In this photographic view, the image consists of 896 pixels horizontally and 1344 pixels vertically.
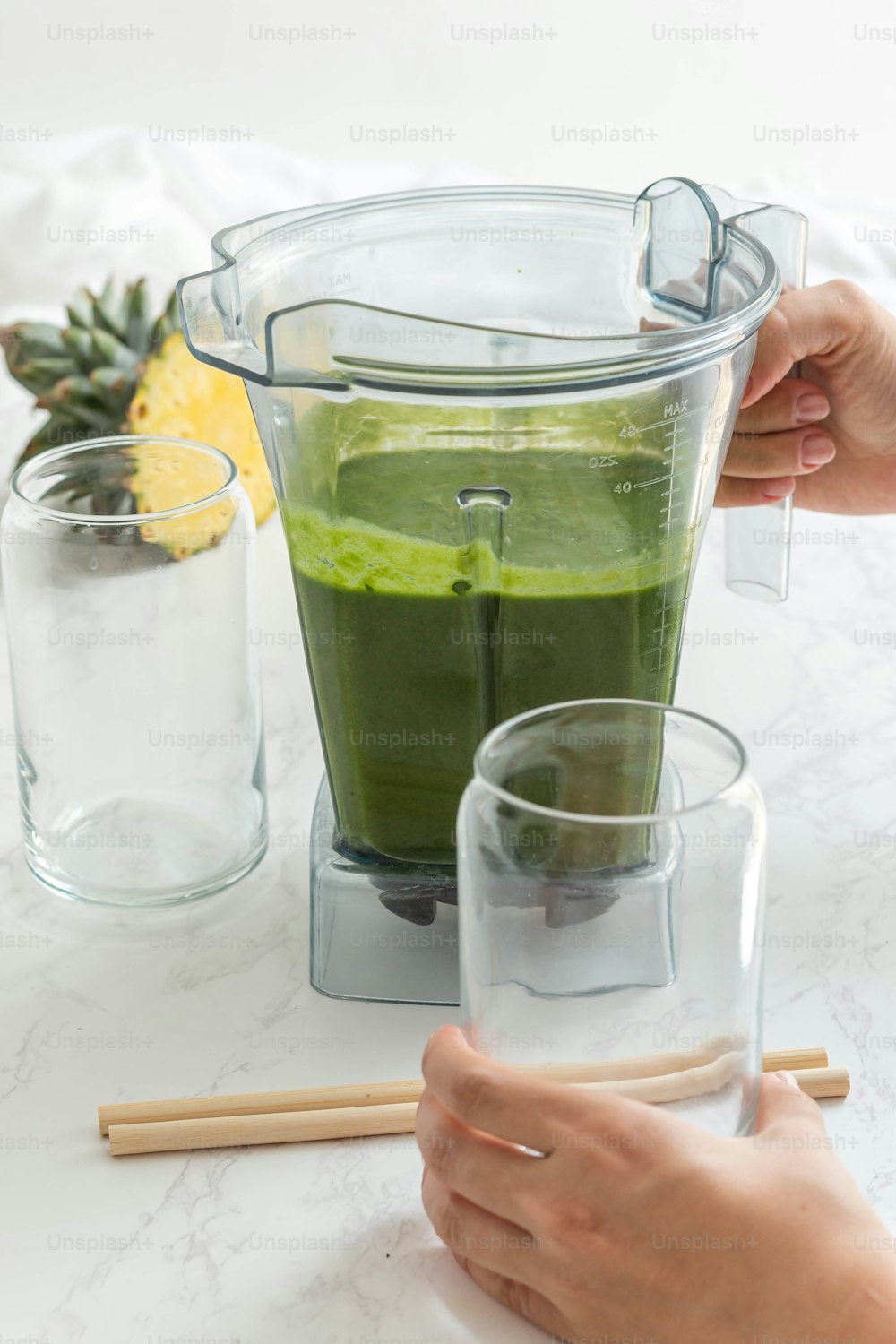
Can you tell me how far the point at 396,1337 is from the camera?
0.60 meters

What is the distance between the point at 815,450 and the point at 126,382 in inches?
22.9

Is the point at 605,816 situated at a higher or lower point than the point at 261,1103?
higher

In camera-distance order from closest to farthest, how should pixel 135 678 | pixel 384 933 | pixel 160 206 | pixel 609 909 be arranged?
1. pixel 609 909
2. pixel 384 933
3. pixel 135 678
4. pixel 160 206

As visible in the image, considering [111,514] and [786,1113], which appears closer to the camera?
[786,1113]

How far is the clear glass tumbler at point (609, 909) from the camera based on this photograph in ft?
1.90

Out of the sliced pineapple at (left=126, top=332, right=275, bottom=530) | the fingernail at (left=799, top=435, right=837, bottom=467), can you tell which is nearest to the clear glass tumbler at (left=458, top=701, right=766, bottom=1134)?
the fingernail at (left=799, top=435, right=837, bottom=467)

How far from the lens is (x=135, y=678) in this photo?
877 millimetres

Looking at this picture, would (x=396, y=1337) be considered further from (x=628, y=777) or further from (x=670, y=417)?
Result: (x=670, y=417)

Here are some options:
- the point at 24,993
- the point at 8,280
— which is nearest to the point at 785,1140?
the point at 24,993

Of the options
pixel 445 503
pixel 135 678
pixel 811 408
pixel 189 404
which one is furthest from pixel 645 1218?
pixel 189 404

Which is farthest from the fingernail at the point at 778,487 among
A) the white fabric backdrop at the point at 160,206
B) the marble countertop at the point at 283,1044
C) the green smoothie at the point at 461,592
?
the white fabric backdrop at the point at 160,206

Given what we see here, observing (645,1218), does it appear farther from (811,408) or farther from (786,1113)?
(811,408)

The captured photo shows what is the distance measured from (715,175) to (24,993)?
58.2 inches

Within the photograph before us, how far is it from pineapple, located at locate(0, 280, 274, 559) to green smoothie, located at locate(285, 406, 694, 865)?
0.50 meters
